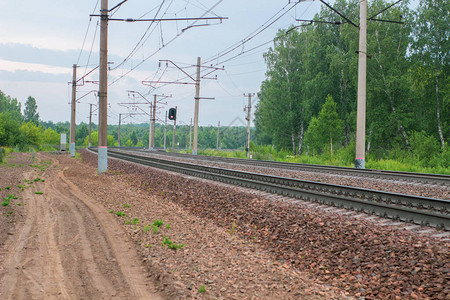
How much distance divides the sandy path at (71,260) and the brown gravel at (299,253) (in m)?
0.57

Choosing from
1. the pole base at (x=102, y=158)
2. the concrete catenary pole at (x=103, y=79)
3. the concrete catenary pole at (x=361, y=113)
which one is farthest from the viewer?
the pole base at (x=102, y=158)

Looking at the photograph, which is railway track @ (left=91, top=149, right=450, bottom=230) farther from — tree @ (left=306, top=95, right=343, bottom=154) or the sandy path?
tree @ (left=306, top=95, right=343, bottom=154)

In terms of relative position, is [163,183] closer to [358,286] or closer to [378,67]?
[358,286]

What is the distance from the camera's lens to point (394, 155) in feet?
100

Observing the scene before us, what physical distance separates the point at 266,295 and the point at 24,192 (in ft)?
37.5

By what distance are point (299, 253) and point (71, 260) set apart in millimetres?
4265

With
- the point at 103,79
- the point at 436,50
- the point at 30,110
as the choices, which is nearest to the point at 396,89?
the point at 436,50

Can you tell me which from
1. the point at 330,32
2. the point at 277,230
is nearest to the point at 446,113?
the point at 330,32

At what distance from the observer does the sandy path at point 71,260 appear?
223 inches

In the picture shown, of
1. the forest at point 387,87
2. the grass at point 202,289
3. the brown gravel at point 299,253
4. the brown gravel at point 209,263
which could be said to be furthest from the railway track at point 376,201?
the forest at point 387,87

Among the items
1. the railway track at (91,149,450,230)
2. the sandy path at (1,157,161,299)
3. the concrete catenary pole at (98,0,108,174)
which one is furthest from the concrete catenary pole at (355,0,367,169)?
the sandy path at (1,157,161,299)

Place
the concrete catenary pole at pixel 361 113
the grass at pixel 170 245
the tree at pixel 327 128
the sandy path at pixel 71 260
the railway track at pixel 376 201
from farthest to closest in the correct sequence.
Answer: the tree at pixel 327 128 → the concrete catenary pole at pixel 361 113 → the railway track at pixel 376 201 → the grass at pixel 170 245 → the sandy path at pixel 71 260

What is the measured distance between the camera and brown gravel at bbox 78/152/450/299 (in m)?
5.85

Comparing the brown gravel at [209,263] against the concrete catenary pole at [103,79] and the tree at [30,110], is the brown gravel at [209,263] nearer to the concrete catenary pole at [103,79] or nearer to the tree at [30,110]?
the concrete catenary pole at [103,79]
